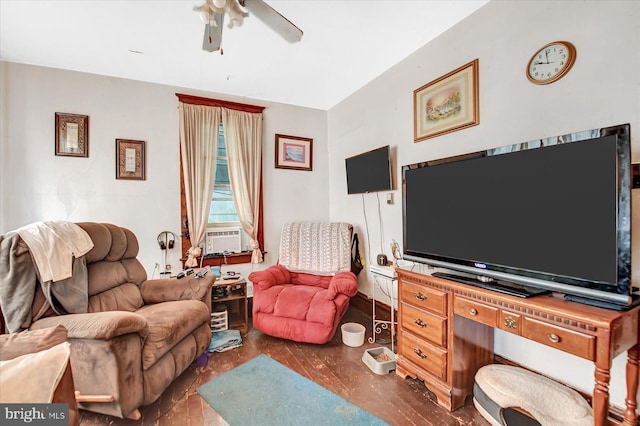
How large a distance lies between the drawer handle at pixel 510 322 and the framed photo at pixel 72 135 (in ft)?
12.5

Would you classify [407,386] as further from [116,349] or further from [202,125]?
[202,125]

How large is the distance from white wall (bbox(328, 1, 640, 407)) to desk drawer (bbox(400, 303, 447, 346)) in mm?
546

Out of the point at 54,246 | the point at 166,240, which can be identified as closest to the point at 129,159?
the point at 166,240

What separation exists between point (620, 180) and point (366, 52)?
6.98 feet

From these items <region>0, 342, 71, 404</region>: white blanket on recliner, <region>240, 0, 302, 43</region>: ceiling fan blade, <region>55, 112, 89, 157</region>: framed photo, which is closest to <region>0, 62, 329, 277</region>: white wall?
<region>55, 112, 89, 157</region>: framed photo

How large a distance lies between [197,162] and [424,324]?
2838mm

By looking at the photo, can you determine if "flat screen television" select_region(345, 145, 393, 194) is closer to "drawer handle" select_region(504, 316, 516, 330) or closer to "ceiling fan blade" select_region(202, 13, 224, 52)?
"drawer handle" select_region(504, 316, 516, 330)

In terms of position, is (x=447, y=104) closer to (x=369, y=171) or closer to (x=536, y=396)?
(x=369, y=171)

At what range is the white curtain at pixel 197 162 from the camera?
3166 mm

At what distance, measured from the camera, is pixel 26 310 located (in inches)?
61.7

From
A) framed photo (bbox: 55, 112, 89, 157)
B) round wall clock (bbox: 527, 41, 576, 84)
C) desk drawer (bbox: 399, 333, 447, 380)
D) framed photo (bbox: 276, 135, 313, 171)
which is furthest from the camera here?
framed photo (bbox: 276, 135, 313, 171)

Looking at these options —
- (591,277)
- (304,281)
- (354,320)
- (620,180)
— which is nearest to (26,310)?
(304,281)

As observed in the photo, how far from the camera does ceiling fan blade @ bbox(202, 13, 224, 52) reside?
1544 mm

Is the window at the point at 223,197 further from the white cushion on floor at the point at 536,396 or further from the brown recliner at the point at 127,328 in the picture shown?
the white cushion on floor at the point at 536,396
